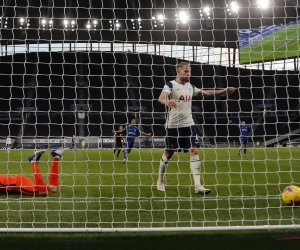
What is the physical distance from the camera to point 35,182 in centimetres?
557

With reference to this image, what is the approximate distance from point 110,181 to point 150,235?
15.4ft

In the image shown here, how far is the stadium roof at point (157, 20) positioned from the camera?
608cm

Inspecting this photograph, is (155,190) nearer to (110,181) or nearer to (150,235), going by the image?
(110,181)

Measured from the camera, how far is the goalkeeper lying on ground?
5551 mm

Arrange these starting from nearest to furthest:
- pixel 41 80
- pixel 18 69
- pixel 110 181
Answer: pixel 110 181 → pixel 18 69 → pixel 41 80

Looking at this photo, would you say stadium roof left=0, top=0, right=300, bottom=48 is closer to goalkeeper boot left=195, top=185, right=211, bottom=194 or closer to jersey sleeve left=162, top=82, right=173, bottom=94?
jersey sleeve left=162, top=82, right=173, bottom=94

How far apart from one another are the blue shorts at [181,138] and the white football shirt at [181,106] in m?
0.09

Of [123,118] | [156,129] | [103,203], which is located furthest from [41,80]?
[103,203]

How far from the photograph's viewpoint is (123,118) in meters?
37.8

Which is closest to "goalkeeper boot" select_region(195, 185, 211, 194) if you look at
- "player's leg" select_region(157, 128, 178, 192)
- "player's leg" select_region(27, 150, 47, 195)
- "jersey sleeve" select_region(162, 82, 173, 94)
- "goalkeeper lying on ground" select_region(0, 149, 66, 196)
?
"player's leg" select_region(157, 128, 178, 192)

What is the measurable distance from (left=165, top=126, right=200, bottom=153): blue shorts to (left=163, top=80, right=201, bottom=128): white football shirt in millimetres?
89

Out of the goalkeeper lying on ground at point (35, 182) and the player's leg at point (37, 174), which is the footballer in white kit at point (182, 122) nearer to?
the goalkeeper lying on ground at point (35, 182)

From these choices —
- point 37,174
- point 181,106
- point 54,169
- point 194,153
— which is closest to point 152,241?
point 54,169

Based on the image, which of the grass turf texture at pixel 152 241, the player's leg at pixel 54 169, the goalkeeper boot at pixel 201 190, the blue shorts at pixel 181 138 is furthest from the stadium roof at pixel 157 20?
the grass turf texture at pixel 152 241
